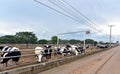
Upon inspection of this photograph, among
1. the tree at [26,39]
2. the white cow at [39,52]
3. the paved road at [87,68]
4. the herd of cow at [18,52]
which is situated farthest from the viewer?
the tree at [26,39]

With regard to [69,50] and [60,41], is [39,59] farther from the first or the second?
[60,41]

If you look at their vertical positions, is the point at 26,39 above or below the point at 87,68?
above

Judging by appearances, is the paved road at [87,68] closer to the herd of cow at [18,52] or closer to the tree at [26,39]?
the herd of cow at [18,52]

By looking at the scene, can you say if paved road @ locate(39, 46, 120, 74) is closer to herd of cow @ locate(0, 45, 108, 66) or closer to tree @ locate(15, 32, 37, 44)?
herd of cow @ locate(0, 45, 108, 66)

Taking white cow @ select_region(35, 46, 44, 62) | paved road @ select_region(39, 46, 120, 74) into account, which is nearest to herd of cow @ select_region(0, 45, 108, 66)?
white cow @ select_region(35, 46, 44, 62)

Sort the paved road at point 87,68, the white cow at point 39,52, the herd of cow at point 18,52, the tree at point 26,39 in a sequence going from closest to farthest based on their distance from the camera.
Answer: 1. the herd of cow at point 18,52
2. the paved road at point 87,68
3. the white cow at point 39,52
4. the tree at point 26,39

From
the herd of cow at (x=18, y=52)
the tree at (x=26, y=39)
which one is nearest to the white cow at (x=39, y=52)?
the herd of cow at (x=18, y=52)

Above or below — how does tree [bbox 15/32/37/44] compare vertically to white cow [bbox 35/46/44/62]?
above

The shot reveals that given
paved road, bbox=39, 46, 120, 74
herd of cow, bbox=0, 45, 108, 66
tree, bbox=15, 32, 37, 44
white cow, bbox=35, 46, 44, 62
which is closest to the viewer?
herd of cow, bbox=0, 45, 108, 66

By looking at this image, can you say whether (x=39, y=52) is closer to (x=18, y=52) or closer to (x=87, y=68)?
(x=18, y=52)

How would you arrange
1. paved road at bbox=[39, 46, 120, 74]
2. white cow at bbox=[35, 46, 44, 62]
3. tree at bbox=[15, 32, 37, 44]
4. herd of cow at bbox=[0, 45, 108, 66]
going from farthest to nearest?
tree at bbox=[15, 32, 37, 44] < white cow at bbox=[35, 46, 44, 62] < paved road at bbox=[39, 46, 120, 74] < herd of cow at bbox=[0, 45, 108, 66]

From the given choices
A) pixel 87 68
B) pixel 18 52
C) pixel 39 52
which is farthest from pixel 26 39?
pixel 18 52

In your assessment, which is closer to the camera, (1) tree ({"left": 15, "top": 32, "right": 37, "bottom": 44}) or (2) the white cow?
(2) the white cow

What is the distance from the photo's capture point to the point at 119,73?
516 inches
